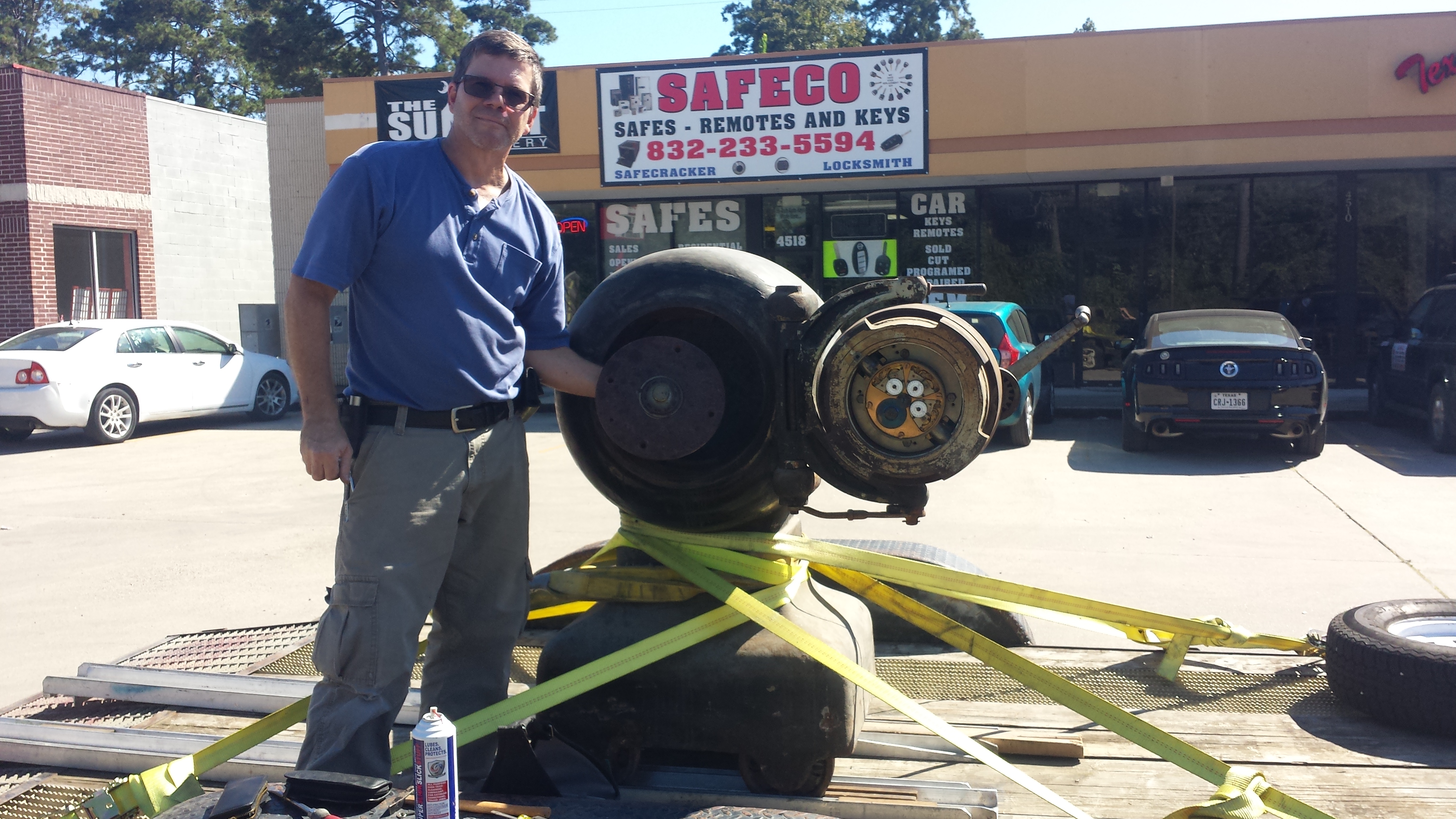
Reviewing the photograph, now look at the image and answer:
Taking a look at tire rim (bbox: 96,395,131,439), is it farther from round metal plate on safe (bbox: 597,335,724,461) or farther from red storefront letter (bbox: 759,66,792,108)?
round metal plate on safe (bbox: 597,335,724,461)

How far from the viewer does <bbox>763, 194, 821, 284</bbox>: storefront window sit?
1730 centimetres

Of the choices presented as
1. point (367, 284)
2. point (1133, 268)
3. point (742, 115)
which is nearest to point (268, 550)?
point (367, 284)

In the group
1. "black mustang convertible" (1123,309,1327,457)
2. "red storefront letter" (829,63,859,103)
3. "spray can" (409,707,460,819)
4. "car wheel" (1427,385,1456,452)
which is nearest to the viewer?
"spray can" (409,707,460,819)

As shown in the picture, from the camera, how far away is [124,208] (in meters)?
21.7

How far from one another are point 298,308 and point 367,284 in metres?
0.17

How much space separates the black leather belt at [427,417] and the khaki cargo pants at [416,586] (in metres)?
0.02

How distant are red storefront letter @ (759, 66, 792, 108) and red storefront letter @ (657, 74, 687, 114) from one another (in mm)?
1071

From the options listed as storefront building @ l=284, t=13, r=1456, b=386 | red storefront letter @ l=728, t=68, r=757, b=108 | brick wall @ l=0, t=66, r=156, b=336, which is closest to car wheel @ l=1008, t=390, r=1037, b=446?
storefront building @ l=284, t=13, r=1456, b=386

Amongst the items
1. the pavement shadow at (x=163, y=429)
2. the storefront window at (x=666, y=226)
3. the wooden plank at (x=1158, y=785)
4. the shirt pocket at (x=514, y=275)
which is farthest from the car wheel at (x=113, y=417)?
the wooden plank at (x=1158, y=785)

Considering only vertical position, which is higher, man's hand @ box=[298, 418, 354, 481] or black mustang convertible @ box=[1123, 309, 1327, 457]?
man's hand @ box=[298, 418, 354, 481]

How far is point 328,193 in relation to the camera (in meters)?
2.62

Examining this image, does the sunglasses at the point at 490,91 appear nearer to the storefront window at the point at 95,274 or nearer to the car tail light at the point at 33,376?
the car tail light at the point at 33,376

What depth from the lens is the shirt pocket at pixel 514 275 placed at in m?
2.83

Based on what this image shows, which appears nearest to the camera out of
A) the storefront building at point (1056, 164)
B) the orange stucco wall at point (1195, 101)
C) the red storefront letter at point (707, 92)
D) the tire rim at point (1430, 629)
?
the tire rim at point (1430, 629)
